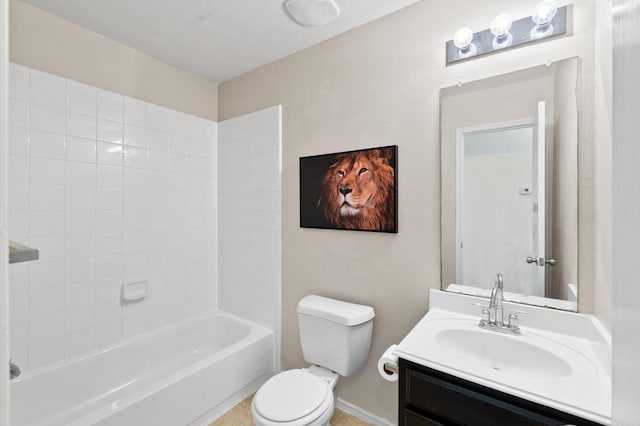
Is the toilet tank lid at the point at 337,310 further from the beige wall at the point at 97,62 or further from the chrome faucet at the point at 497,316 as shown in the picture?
the beige wall at the point at 97,62

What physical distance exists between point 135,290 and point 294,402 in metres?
1.42

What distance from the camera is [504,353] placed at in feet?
4.18

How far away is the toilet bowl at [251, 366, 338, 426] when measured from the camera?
138 centimetres

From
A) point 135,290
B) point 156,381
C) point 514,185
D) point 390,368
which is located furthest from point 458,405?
point 135,290

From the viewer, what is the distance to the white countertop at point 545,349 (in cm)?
90

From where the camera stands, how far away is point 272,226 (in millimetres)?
2328

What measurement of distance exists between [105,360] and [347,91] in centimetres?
236

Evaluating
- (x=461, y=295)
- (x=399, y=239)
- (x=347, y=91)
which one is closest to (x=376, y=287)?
(x=399, y=239)

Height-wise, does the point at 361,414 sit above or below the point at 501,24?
below

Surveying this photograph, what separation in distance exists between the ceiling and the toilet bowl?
2079 mm

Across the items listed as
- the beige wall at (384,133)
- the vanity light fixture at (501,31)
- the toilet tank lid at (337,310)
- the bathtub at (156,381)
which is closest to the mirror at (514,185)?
the beige wall at (384,133)

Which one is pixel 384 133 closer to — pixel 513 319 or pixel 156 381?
pixel 513 319

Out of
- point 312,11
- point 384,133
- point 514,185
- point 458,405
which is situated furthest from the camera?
point 384,133

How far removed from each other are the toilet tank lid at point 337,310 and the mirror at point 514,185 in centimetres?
49
